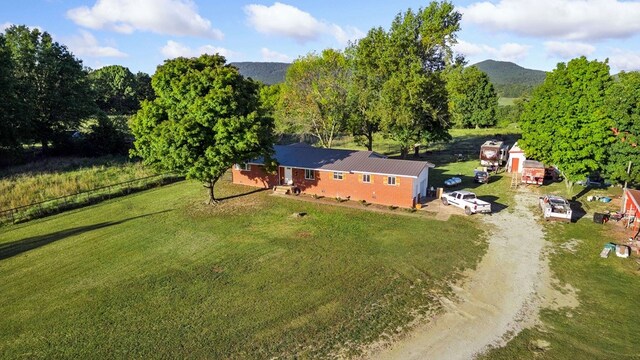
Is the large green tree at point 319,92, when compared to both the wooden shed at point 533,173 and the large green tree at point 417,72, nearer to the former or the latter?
the large green tree at point 417,72

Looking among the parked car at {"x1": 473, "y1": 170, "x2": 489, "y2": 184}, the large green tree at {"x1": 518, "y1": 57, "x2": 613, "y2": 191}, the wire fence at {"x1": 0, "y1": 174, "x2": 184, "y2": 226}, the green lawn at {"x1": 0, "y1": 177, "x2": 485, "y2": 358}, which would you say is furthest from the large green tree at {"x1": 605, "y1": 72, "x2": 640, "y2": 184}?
the wire fence at {"x1": 0, "y1": 174, "x2": 184, "y2": 226}

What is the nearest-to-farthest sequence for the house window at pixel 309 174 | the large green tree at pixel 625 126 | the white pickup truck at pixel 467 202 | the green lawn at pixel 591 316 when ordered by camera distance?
1. the green lawn at pixel 591 316
2. the large green tree at pixel 625 126
3. the white pickup truck at pixel 467 202
4. the house window at pixel 309 174

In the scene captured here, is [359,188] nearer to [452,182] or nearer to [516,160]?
[452,182]

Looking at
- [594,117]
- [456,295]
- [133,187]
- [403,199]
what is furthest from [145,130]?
[594,117]

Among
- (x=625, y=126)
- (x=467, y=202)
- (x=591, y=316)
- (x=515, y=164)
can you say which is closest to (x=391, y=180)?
(x=467, y=202)

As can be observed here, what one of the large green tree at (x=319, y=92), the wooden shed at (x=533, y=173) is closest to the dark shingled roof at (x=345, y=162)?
the large green tree at (x=319, y=92)

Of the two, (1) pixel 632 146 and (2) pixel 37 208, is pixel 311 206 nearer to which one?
(2) pixel 37 208
